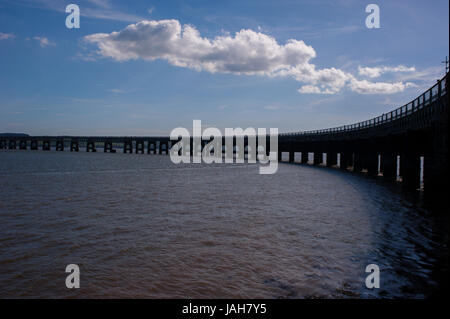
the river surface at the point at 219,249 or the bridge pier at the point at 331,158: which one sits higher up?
the bridge pier at the point at 331,158

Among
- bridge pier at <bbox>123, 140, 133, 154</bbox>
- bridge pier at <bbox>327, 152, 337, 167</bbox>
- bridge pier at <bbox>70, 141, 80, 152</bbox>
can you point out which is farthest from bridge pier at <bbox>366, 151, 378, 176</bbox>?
bridge pier at <bbox>70, 141, 80, 152</bbox>

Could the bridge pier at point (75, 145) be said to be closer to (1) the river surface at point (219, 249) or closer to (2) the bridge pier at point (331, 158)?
(2) the bridge pier at point (331, 158)

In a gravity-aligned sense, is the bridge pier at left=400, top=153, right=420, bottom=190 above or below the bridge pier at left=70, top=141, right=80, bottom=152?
below

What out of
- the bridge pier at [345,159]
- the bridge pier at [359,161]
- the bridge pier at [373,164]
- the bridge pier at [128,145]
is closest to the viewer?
the bridge pier at [373,164]

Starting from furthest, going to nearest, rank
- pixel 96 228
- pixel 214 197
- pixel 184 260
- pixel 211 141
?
1. pixel 211 141
2. pixel 214 197
3. pixel 96 228
4. pixel 184 260

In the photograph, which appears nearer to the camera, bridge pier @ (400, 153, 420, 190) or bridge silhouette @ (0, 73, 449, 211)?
bridge silhouette @ (0, 73, 449, 211)

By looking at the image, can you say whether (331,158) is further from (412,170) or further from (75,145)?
(75,145)

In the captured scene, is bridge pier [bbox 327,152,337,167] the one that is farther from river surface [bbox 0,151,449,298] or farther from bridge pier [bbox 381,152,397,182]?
river surface [bbox 0,151,449,298]

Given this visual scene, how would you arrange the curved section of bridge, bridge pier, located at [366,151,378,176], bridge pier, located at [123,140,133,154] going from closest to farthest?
the curved section of bridge < bridge pier, located at [366,151,378,176] < bridge pier, located at [123,140,133,154]

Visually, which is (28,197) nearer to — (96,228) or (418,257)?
(96,228)

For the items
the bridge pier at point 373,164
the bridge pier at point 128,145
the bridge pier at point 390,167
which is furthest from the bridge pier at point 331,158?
the bridge pier at point 128,145
